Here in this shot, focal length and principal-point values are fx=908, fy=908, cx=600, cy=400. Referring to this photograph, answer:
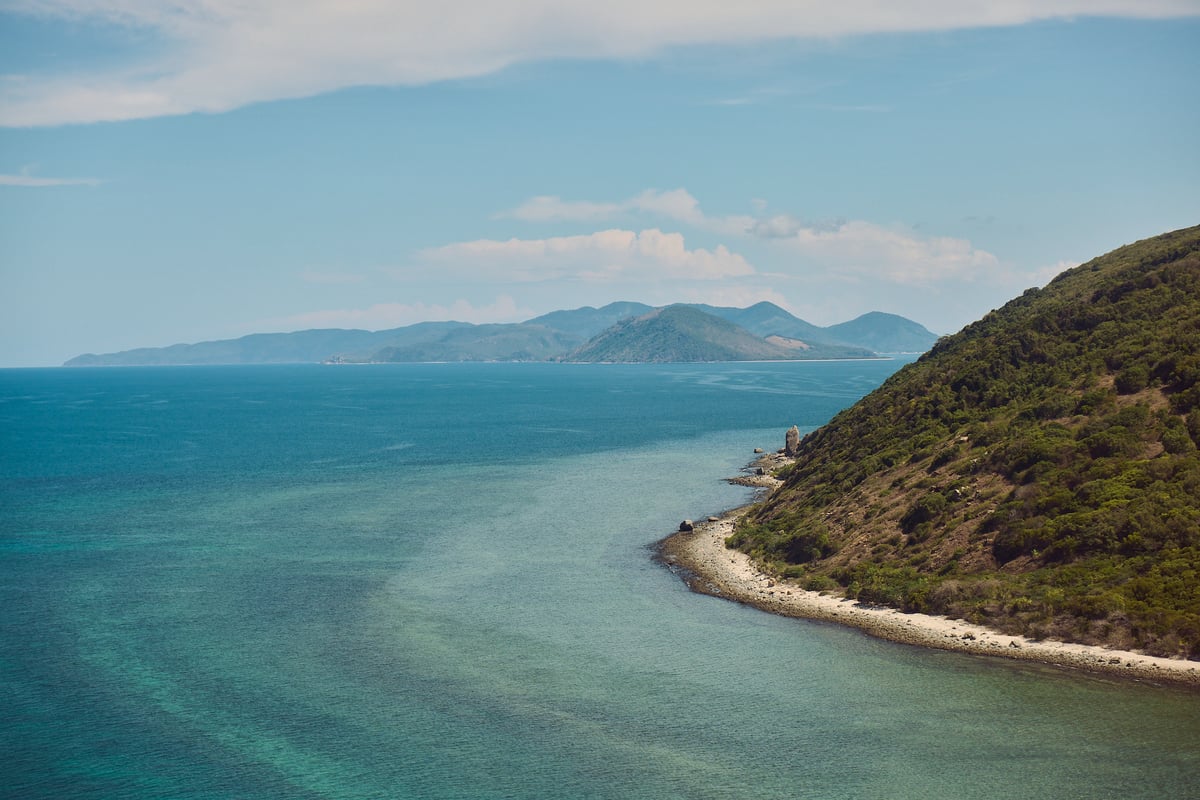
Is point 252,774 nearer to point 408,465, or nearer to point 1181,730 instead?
point 1181,730

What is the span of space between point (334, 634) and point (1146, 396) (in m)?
61.7

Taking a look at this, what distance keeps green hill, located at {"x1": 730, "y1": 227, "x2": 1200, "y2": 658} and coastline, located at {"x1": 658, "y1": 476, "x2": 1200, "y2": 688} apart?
4.19ft

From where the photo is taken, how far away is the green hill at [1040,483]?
181ft

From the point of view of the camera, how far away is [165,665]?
52156mm

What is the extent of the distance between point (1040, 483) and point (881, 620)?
16.9 meters

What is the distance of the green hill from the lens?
Result: 55.2m

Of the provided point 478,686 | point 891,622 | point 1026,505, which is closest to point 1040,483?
point 1026,505

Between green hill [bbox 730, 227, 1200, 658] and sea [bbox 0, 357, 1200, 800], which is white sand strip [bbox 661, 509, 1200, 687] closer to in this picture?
green hill [bbox 730, 227, 1200, 658]

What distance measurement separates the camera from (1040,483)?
65125 millimetres

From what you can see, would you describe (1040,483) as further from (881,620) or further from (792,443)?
(792,443)

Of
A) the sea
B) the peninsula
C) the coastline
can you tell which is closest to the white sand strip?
the coastline

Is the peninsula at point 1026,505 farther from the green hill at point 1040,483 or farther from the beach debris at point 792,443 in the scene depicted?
the beach debris at point 792,443

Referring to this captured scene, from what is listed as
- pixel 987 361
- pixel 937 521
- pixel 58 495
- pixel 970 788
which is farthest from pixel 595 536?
pixel 58 495

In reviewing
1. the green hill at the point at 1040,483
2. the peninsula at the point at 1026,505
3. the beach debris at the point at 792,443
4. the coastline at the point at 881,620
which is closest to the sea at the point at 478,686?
the coastline at the point at 881,620
